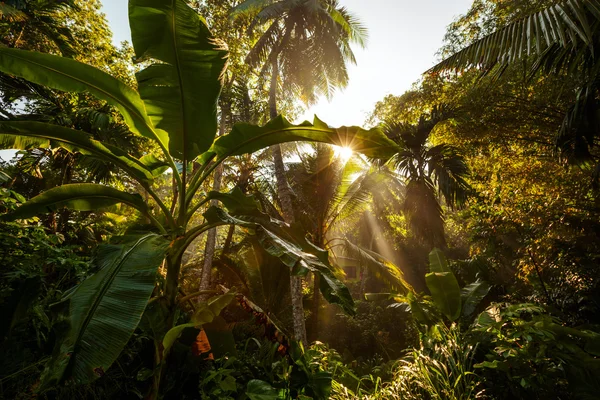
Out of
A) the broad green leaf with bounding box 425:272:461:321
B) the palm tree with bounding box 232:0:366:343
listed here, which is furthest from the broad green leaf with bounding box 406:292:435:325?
the palm tree with bounding box 232:0:366:343

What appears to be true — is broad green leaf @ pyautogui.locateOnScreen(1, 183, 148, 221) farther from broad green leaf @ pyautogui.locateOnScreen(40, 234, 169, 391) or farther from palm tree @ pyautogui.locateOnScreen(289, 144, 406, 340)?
palm tree @ pyautogui.locateOnScreen(289, 144, 406, 340)

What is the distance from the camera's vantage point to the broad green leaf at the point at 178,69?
215 centimetres

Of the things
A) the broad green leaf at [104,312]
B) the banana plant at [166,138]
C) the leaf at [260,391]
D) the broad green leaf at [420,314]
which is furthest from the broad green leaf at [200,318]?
the broad green leaf at [420,314]

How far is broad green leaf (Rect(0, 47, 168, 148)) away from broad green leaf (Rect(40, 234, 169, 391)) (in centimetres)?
134

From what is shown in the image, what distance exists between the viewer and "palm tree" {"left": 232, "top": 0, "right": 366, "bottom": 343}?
9000 mm

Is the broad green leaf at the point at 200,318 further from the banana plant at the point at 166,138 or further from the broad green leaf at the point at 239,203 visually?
the broad green leaf at the point at 239,203

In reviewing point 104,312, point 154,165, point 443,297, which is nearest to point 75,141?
point 154,165

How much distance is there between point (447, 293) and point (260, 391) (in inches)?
187

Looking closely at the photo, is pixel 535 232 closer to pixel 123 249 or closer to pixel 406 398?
pixel 406 398

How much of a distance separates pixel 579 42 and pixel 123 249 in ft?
20.0

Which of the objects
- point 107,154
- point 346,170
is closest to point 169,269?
point 107,154

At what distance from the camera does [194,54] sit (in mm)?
2279

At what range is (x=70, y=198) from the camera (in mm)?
2330

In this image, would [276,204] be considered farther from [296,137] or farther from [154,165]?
[296,137]
